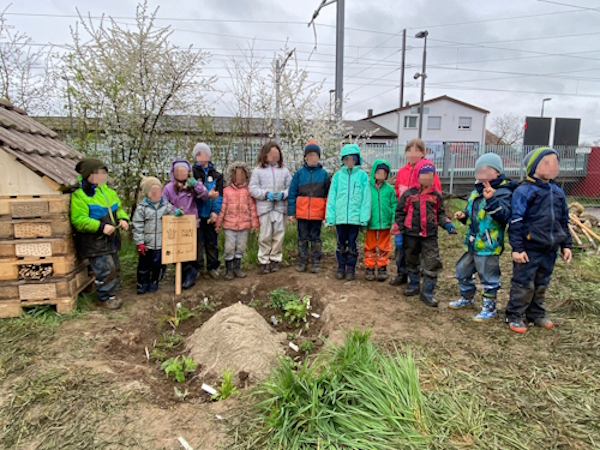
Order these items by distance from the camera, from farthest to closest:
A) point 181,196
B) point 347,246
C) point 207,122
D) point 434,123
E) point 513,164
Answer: point 434,123, point 513,164, point 207,122, point 347,246, point 181,196

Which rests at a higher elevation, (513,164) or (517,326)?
(513,164)

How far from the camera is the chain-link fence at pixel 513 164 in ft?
60.5

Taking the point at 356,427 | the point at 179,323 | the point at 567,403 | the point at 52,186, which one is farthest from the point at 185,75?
the point at 567,403

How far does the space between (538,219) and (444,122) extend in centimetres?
4015

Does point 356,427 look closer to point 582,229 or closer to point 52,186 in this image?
point 52,186

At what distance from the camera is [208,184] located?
5.46 m

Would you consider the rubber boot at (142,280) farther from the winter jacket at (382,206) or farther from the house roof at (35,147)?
the winter jacket at (382,206)

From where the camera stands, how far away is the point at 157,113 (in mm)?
Result: 6809

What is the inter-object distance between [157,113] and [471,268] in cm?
584

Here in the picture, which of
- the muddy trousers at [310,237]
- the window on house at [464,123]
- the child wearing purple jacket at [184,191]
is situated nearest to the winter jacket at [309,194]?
the muddy trousers at [310,237]

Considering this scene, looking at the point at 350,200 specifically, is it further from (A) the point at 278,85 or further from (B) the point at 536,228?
(A) the point at 278,85

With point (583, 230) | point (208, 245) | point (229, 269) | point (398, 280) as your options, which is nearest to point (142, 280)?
point (208, 245)

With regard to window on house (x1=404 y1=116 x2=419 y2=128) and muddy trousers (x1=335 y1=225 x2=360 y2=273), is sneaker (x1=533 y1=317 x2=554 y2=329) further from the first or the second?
window on house (x1=404 y1=116 x2=419 y2=128)

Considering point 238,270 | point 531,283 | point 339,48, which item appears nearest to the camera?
point 531,283
